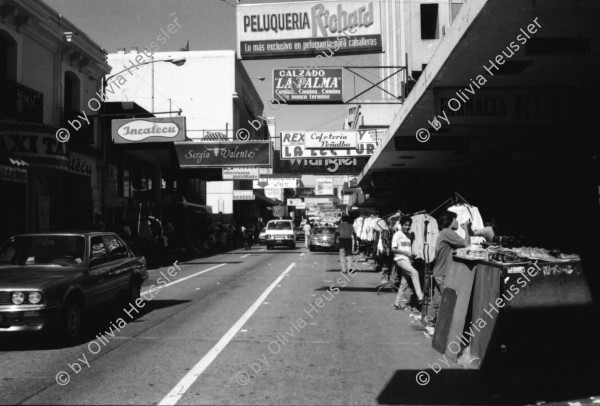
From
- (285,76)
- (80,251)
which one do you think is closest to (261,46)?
(285,76)

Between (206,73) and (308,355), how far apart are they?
48784 mm

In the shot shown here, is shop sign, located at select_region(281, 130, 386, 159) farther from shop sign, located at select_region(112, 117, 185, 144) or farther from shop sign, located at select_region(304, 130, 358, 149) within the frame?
shop sign, located at select_region(112, 117, 185, 144)

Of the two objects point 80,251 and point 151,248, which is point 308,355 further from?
point 151,248

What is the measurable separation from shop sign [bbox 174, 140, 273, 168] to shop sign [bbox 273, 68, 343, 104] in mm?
8370

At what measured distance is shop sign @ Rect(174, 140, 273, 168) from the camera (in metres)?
27.0

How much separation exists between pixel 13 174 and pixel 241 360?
12842 mm

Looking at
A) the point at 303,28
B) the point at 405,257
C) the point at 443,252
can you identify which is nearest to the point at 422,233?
the point at 405,257

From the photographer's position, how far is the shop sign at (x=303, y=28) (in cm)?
1639

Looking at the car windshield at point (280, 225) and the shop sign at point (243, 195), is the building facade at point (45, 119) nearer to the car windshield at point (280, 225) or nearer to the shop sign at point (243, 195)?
the car windshield at point (280, 225)

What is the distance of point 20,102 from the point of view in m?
18.1

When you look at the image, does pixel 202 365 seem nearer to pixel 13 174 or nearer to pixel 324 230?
pixel 13 174

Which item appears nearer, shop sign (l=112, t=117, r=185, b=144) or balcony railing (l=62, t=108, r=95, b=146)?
balcony railing (l=62, t=108, r=95, b=146)

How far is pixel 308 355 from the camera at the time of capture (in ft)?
24.0

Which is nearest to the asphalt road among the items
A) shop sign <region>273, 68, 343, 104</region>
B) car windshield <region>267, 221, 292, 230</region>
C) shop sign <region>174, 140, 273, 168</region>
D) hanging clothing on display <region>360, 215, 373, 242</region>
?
shop sign <region>273, 68, 343, 104</region>
